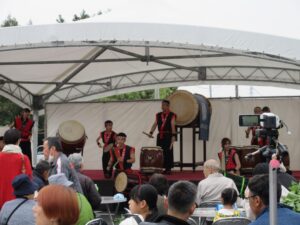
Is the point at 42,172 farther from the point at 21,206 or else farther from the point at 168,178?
the point at 168,178

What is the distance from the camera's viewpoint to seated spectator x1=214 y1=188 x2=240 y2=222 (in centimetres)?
662

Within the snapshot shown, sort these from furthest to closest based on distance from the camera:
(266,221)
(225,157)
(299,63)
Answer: (225,157) < (299,63) < (266,221)

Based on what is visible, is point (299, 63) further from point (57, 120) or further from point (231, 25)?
point (57, 120)

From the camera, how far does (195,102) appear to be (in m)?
14.6

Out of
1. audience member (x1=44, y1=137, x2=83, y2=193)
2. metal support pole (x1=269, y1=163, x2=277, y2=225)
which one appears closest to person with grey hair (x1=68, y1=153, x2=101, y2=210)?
audience member (x1=44, y1=137, x2=83, y2=193)

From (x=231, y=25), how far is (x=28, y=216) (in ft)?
21.1

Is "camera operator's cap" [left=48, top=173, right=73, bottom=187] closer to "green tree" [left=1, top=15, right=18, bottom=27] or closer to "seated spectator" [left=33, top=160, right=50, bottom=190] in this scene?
"seated spectator" [left=33, top=160, right=50, bottom=190]

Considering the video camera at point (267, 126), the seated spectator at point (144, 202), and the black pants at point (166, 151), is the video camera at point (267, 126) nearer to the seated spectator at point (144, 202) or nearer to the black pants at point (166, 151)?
the seated spectator at point (144, 202)

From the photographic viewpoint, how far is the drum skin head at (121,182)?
12.9m

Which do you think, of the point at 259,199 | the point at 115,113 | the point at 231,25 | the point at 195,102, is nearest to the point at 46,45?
the point at 231,25

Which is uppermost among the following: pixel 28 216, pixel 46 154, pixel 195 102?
pixel 195 102

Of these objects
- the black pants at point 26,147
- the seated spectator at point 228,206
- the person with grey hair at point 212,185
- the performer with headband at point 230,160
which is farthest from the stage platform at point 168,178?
the seated spectator at point 228,206

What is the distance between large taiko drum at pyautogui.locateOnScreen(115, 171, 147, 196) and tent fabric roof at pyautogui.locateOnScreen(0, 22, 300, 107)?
7.27 feet

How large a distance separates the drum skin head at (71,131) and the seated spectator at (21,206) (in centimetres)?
969
